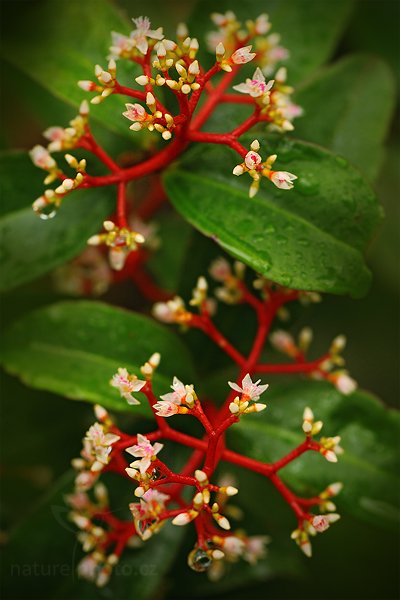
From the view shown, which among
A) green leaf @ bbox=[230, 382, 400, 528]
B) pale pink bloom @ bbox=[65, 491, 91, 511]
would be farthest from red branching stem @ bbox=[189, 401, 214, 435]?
pale pink bloom @ bbox=[65, 491, 91, 511]

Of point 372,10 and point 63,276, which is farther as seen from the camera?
point 372,10

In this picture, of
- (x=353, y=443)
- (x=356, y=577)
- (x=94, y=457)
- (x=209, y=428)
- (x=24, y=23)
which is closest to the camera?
(x=209, y=428)

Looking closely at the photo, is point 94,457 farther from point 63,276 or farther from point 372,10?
point 372,10

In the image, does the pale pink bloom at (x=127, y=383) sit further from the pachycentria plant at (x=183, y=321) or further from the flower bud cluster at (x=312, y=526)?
the flower bud cluster at (x=312, y=526)

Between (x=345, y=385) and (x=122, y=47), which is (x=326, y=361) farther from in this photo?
(x=122, y=47)

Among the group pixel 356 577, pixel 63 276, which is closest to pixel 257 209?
pixel 63 276

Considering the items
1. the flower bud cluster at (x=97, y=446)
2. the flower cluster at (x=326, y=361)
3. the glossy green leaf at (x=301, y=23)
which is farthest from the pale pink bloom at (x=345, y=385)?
the glossy green leaf at (x=301, y=23)

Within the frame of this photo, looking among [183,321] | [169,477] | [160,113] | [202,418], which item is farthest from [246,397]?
[160,113]

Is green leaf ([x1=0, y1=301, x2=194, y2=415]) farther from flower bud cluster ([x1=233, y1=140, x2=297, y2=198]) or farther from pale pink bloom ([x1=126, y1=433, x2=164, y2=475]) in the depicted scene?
flower bud cluster ([x1=233, y1=140, x2=297, y2=198])
